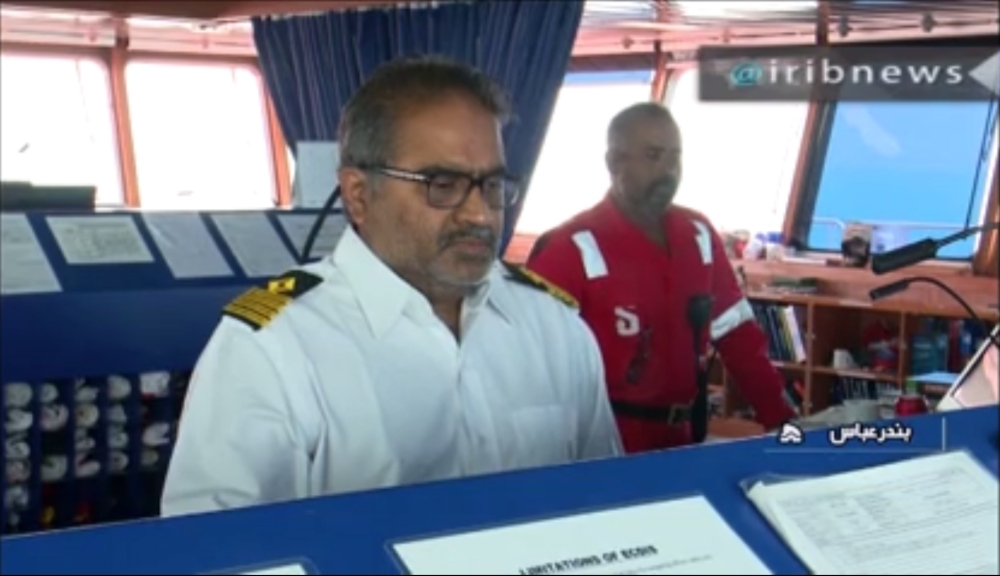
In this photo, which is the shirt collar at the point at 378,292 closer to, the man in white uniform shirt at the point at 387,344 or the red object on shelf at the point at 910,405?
the man in white uniform shirt at the point at 387,344

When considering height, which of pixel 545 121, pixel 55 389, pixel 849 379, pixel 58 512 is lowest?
pixel 849 379

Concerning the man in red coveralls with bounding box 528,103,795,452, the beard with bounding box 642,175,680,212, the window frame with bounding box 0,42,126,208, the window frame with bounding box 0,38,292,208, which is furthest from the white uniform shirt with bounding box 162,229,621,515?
the window frame with bounding box 0,42,126,208

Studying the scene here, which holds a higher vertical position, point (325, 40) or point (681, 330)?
point (325, 40)

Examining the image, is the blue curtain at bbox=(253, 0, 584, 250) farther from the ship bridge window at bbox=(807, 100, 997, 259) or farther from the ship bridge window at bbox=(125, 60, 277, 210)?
the ship bridge window at bbox=(125, 60, 277, 210)

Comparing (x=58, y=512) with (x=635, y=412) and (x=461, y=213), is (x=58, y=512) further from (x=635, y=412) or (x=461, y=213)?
(x=461, y=213)

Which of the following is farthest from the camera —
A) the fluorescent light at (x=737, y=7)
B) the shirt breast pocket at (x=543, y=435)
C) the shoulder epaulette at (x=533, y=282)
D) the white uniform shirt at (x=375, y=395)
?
the fluorescent light at (x=737, y=7)

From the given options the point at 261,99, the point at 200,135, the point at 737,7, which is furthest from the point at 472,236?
the point at 261,99

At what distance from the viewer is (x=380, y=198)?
1523mm

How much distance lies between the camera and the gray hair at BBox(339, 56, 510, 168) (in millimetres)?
1490

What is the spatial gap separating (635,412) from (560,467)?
1.87 m

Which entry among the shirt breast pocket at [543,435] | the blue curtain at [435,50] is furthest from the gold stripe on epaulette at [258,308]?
the blue curtain at [435,50]

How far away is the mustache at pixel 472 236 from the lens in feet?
4.85

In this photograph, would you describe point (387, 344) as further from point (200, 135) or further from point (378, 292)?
point (200, 135)

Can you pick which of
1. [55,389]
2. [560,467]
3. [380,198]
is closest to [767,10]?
[55,389]
